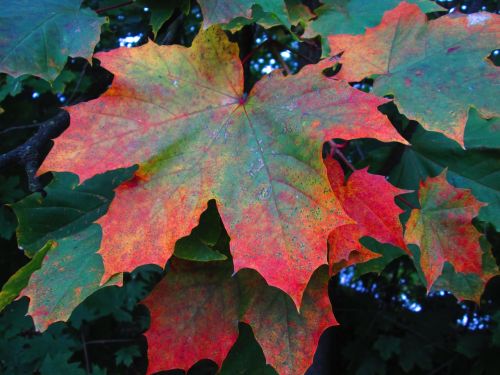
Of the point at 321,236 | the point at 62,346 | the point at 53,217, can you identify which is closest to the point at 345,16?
the point at 321,236

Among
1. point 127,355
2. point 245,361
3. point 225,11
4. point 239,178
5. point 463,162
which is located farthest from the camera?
point 127,355

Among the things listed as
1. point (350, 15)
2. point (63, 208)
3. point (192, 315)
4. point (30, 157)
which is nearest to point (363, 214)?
point (192, 315)

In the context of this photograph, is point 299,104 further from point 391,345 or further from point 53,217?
point 391,345

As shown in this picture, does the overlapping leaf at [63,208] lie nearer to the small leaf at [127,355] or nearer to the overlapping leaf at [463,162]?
the overlapping leaf at [463,162]

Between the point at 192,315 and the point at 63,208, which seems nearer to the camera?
the point at 192,315

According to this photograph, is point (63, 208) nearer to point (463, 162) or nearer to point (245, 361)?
point (245, 361)

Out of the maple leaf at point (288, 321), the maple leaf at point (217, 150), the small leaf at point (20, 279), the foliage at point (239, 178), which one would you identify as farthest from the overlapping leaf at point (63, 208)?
the maple leaf at point (288, 321)

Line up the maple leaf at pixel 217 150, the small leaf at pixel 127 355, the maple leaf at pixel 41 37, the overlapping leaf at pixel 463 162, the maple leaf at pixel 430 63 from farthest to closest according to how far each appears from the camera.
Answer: the small leaf at pixel 127 355 < the overlapping leaf at pixel 463 162 < the maple leaf at pixel 41 37 < the maple leaf at pixel 430 63 < the maple leaf at pixel 217 150
